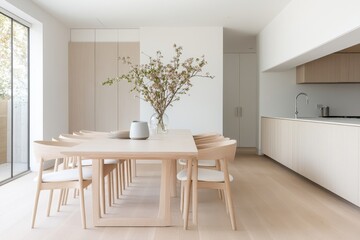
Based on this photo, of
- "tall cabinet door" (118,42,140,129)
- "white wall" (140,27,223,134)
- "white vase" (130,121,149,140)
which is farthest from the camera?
"tall cabinet door" (118,42,140,129)

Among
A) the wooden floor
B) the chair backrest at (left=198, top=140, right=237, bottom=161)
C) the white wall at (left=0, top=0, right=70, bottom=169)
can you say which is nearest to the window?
the white wall at (left=0, top=0, right=70, bottom=169)

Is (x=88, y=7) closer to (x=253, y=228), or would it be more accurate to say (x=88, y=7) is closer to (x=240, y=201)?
(x=240, y=201)

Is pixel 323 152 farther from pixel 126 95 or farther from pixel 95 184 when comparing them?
pixel 126 95

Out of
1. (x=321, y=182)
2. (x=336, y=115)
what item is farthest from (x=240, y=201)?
(x=336, y=115)

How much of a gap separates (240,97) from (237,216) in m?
6.34

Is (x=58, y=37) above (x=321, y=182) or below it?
above

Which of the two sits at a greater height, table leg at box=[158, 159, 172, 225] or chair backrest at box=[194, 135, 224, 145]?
chair backrest at box=[194, 135, 224, 145]

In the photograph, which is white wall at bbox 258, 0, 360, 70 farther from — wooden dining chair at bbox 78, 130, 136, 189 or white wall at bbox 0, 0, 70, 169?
white wall at bbox 0, 0, 70, 169

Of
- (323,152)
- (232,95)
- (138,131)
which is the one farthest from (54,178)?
(232,95)

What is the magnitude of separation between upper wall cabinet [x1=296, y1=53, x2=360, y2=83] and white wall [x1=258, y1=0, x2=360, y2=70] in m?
0.92

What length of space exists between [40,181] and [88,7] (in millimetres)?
3694

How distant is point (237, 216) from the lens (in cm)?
330

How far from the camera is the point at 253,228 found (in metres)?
2.96

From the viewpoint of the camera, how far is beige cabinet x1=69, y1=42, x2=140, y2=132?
6980 mm
